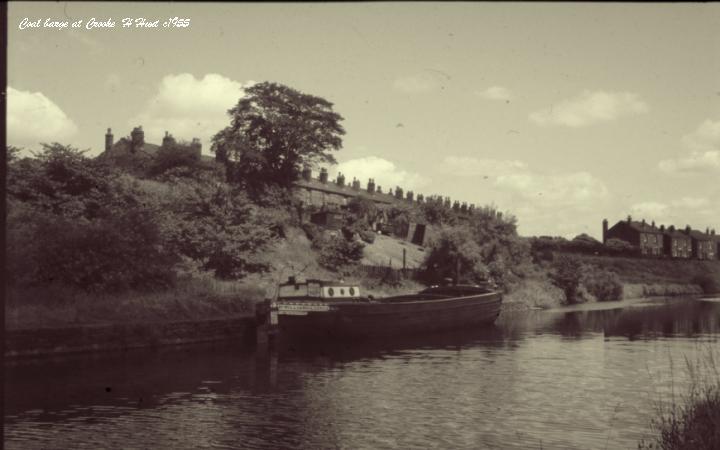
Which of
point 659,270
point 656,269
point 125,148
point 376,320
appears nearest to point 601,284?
point 656,269

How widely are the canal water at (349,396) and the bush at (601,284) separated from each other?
3422 cm

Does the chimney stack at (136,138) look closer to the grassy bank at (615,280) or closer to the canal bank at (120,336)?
the grassy bank at (615,280)

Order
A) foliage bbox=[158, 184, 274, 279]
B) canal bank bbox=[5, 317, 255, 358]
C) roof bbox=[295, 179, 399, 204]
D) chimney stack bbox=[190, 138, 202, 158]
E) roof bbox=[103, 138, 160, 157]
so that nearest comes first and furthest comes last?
1. canal bank bbox=[5, 317, 255, 358]
2. foliage bbox=[158, 184, 274, 279]
3. chimney stack bbox=[190, 138, 202, 158]
4. roof bbox=[103, 138, 160, 157]
5. roof bbox=[295, 179, 399, 204]

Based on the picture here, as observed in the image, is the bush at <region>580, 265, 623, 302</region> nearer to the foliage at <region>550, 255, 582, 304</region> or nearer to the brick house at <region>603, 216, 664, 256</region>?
the foliage at <region>550, 255, 582, 304</region>

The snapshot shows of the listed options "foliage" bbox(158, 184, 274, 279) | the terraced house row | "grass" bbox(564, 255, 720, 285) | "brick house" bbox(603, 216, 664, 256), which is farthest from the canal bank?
"brick house" bbox(603, 216, 664, 256)

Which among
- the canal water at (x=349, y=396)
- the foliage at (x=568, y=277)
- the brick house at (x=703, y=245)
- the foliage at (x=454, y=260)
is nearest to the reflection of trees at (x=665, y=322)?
the canal water at (x=349, y=396)

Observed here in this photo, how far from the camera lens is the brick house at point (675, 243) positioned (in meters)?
115

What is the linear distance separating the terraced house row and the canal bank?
280ft

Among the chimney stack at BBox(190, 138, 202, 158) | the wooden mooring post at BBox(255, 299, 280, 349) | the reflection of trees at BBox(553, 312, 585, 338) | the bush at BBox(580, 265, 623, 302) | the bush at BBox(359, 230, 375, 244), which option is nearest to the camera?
the wooden mooring post at BBox(255, 299, 280, 349)

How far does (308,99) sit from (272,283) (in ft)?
89.8

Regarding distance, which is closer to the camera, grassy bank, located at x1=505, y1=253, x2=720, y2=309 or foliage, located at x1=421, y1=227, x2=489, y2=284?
foliage, located at x1=421, y1=227, x2=489, y2=284

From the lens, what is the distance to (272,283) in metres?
37.7

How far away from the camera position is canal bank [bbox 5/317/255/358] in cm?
2080

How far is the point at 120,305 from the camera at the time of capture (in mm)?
25203
